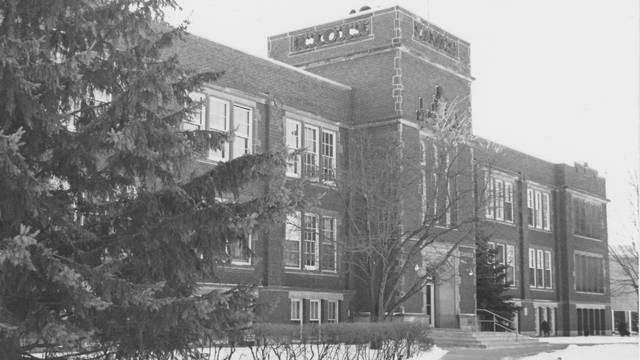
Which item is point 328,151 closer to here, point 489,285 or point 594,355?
point 594,355

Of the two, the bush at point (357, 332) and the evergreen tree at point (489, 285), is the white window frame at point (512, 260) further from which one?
the bush at point (357, 332)

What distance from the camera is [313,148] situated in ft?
103

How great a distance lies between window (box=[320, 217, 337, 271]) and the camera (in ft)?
103

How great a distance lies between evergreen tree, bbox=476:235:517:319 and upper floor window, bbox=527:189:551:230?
24.3 ft

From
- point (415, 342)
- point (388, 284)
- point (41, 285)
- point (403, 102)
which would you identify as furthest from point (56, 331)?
point (403, 102)

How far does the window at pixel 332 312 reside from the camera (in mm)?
31634

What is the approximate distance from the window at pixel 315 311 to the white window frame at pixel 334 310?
41cm

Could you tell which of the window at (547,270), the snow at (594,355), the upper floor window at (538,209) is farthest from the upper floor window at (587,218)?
the snow at (594,355)

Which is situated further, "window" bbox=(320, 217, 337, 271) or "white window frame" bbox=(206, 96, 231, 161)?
"window" bbox=(320, 217, 337, 271)

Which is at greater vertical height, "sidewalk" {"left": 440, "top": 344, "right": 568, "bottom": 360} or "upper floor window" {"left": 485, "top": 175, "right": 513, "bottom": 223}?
"upper floor window" {"left": 485, "top": 175, "right": 513, "bottom": 223}

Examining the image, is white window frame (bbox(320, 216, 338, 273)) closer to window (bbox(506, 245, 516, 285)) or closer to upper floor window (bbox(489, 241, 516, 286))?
upper floor window (bbox(489, 241, 516, 286))

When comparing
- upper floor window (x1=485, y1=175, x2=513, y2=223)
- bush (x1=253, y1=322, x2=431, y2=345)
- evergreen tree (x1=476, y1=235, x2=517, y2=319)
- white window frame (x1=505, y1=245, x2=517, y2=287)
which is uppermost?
upper floor window (x1=485, y1=175, x2=513, y2=223)

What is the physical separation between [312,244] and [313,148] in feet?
10.7

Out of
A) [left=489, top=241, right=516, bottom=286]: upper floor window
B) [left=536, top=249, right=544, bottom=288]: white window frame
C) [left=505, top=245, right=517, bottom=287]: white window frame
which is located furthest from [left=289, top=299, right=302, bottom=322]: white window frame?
[left=536, top=249, right=544, bottom=288]: white window frame
